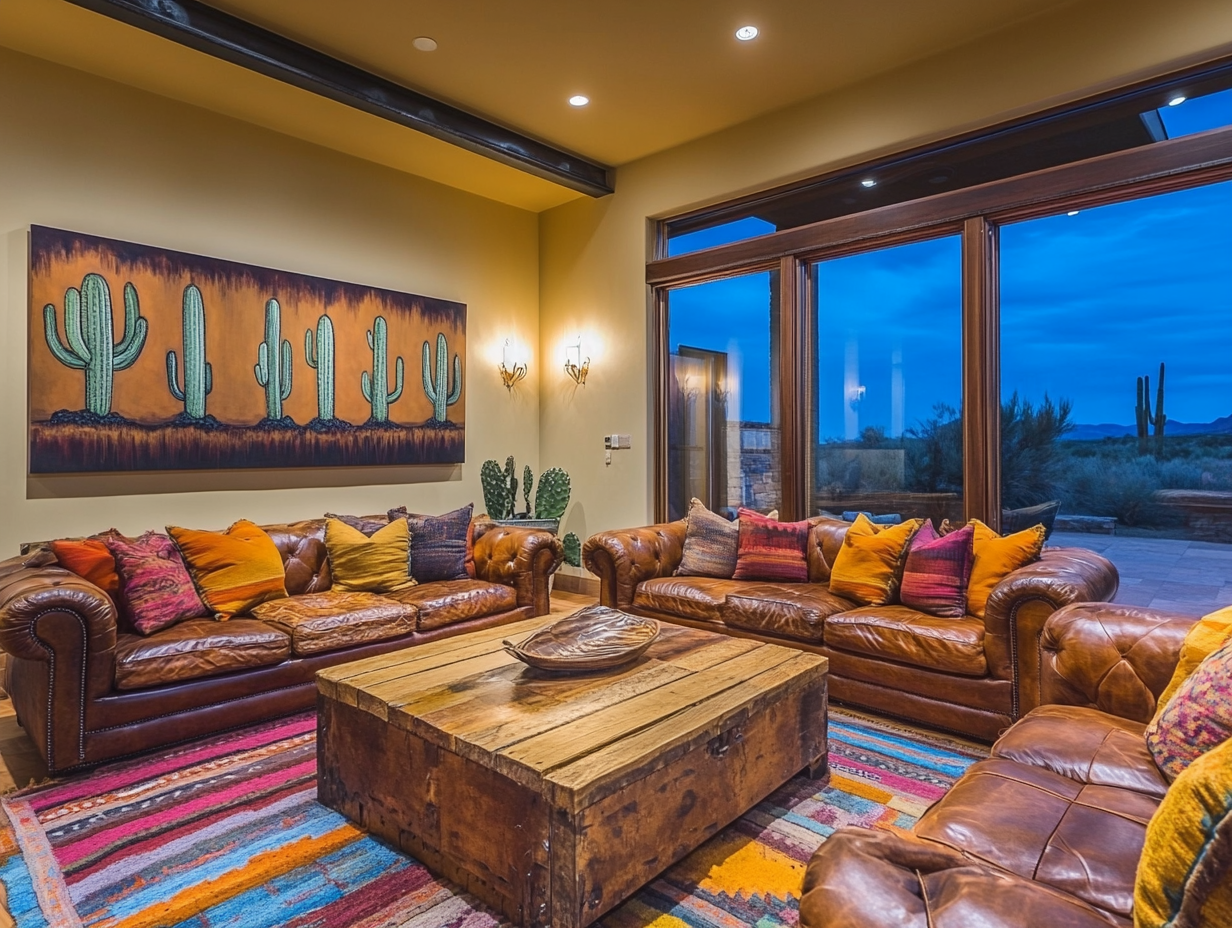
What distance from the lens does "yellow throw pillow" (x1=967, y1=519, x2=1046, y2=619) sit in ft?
10.2

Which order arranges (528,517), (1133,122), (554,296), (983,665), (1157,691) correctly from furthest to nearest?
(554,296), (528,517), (1133,122), (983,665), (1157,691)

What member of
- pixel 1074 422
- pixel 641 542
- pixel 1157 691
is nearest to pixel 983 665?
pixel 1157 691

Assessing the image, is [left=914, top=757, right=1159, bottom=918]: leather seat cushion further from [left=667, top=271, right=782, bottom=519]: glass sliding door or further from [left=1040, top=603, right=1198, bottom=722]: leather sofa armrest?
[left=667, top=271, right=782, bottom=519]: glass sliding door

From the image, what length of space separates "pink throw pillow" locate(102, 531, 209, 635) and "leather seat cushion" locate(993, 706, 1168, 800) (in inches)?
125

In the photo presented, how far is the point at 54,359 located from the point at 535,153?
3.15 m

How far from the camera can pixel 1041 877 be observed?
4.09 ft

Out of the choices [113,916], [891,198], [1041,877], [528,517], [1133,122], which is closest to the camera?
[1041,877]

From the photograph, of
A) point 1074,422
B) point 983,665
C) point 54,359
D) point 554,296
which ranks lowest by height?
point 983,665

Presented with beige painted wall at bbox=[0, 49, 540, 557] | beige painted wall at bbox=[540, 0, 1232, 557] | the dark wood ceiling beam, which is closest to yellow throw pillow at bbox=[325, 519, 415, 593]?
beige painted wall at bbox=[0, 49, 540, 557]

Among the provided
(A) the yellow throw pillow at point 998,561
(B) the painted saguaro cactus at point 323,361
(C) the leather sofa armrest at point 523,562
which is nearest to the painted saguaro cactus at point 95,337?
(B) the painted saguaro cactus at point 323,361

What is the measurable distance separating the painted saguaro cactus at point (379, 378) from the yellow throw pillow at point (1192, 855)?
4.70 metres

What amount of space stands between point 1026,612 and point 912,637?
460 millimetres

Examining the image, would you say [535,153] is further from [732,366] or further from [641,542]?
[641,542]

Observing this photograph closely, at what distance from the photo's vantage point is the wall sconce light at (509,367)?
5816 mm
